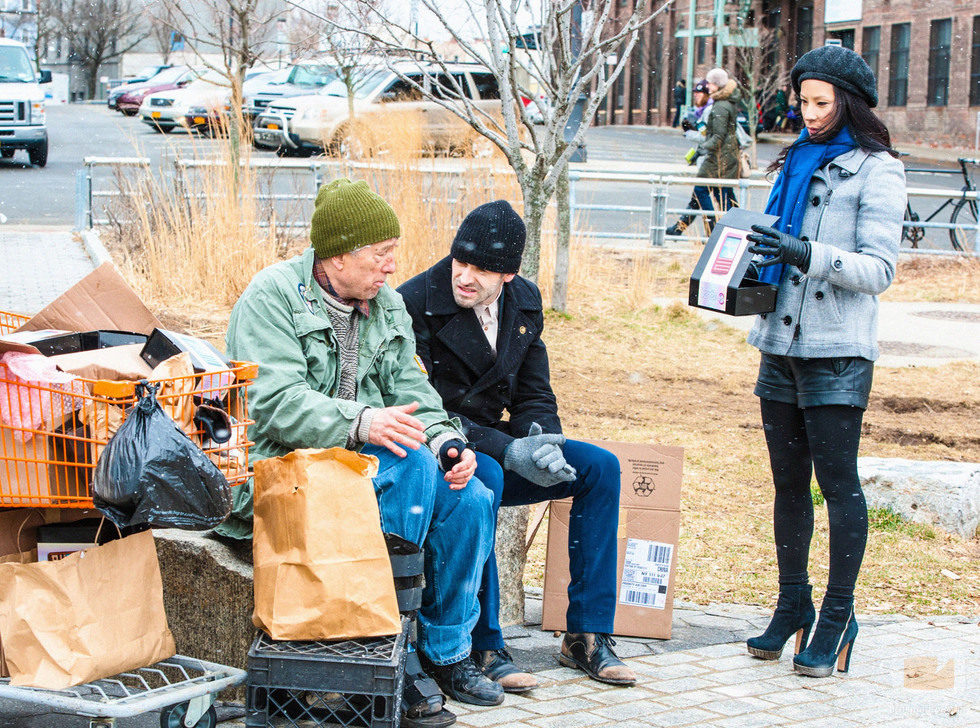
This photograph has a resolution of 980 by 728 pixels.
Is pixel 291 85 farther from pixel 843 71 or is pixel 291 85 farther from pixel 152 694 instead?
pixel 152 694

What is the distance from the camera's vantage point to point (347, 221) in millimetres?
3410

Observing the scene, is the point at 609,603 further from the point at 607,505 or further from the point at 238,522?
the point at 238,522

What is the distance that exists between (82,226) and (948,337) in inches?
335

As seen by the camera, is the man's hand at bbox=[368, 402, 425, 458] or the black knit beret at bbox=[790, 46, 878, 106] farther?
the black knit beret at bbox=[790, 46, 878, 106]

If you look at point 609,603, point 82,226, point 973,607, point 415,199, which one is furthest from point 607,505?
point 82,226

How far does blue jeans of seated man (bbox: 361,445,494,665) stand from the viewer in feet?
10.8

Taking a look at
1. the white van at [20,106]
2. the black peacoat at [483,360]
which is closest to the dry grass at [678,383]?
the black peacoat at [483,360]

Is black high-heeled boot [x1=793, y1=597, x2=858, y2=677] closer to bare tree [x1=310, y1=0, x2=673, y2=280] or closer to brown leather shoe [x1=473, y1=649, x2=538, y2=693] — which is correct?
brown leather shoe [x1=473, y1=649, x2=538, y2=693]

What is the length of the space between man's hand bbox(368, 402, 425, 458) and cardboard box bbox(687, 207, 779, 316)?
1062 millimetres

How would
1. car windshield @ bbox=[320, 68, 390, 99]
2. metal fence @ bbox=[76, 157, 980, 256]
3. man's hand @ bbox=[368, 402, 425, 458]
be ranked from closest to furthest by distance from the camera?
1. man's hand @ bbox=[368, 402, 425, 458]
2. metal fence @ bbox=[76, 157, 980, 256]
3. car windshield @ bbox=[320, 68, 390, 99]

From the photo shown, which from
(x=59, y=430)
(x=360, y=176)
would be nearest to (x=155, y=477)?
(x=59, y=430)

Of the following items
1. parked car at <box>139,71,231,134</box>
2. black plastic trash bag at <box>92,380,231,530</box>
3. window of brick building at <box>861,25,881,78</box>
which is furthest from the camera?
window of brick building at <box>861,25,881,78</box>

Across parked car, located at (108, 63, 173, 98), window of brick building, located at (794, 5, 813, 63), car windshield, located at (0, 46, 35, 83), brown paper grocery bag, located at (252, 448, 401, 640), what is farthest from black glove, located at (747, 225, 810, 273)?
window of brick building, located at (794, 5, 813, 63)

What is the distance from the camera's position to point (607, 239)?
13.5 metres
